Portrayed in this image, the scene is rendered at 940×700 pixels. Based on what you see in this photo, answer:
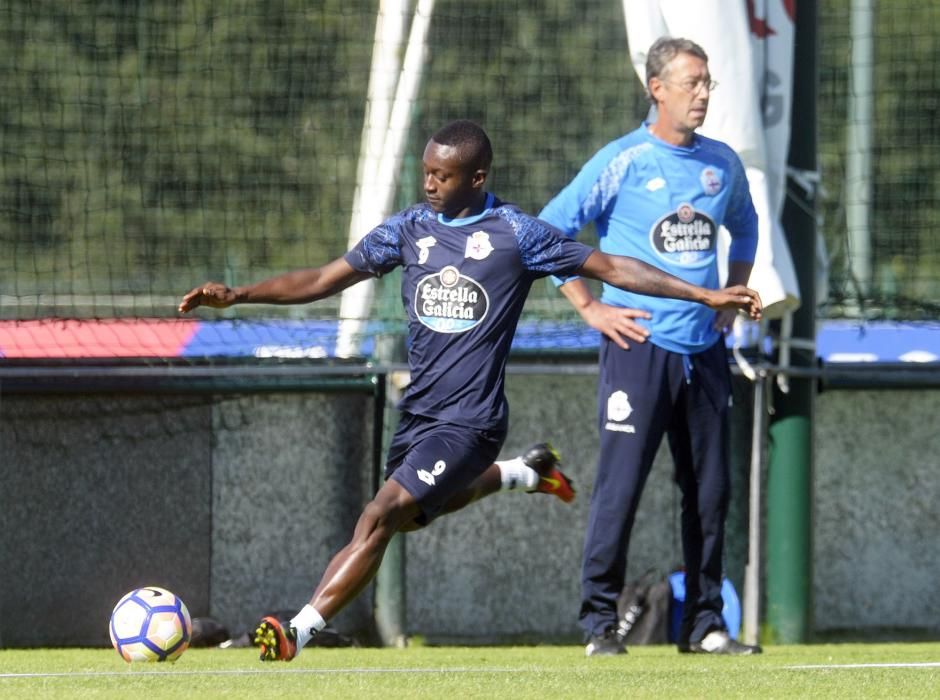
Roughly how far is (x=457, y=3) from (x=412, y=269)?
9.33 ft

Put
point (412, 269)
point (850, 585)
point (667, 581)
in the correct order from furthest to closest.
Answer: point (850, 585) < point (667, 581) < point (412, 269)

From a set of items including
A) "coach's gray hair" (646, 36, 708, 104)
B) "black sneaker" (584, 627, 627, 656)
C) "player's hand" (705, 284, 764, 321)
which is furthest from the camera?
"coach's gray hair" (646, 36, 708, 104)

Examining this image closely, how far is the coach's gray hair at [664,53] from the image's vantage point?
7359 mm

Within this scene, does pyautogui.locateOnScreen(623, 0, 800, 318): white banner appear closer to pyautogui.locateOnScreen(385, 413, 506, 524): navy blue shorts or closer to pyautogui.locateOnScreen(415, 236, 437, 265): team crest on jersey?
pyautogui.locateOnScreen(415, 236, 437, 265): team crest on jersey

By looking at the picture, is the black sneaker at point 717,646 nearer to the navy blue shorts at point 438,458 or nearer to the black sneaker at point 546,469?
the black sneaker at point 546,469

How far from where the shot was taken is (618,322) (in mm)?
7152

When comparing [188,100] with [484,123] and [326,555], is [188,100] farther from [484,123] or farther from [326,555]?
[326,555]

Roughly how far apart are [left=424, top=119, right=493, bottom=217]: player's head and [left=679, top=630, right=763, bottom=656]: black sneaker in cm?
213

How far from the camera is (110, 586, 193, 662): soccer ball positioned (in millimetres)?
6230

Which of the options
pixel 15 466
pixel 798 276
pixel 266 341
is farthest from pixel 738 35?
pixel 15 466

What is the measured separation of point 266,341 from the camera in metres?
8.66

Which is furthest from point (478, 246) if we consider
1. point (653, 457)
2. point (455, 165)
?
point (653, 457)

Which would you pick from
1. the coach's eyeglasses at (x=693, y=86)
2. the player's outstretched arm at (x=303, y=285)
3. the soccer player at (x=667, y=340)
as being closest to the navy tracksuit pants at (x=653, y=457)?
the soccer player at (x=667, y=340)

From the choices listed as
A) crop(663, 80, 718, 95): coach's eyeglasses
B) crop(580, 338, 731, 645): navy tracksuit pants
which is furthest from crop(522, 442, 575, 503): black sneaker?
crop(663, 80, 718, 95): coach's eyeglasses
